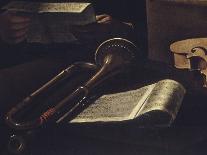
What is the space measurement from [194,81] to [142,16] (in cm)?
88

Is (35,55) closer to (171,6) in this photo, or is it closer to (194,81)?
(171,6)

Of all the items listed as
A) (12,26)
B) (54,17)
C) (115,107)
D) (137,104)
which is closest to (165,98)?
(137,104)

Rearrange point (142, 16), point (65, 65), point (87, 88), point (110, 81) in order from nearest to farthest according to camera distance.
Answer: point (87, 88)
point (110, 81)
point (65, 65)
point (142, 16)

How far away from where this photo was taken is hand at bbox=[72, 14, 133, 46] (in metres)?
2.25

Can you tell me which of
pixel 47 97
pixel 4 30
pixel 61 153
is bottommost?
pixel 61 153

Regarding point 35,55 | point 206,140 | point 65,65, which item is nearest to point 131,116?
point 206,140

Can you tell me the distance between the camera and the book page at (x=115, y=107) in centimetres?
160

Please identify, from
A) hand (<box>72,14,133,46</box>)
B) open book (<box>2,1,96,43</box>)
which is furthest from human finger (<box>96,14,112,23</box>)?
open book (<box>2,1,96,43</box>)

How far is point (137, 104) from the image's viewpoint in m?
1.65

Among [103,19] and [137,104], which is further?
[103,19]

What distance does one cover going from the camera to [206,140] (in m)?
1.59

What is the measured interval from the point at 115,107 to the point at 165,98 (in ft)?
0.79

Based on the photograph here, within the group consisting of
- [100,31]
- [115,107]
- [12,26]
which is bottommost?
[115,107]

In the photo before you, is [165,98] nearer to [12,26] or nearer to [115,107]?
[115,107]
